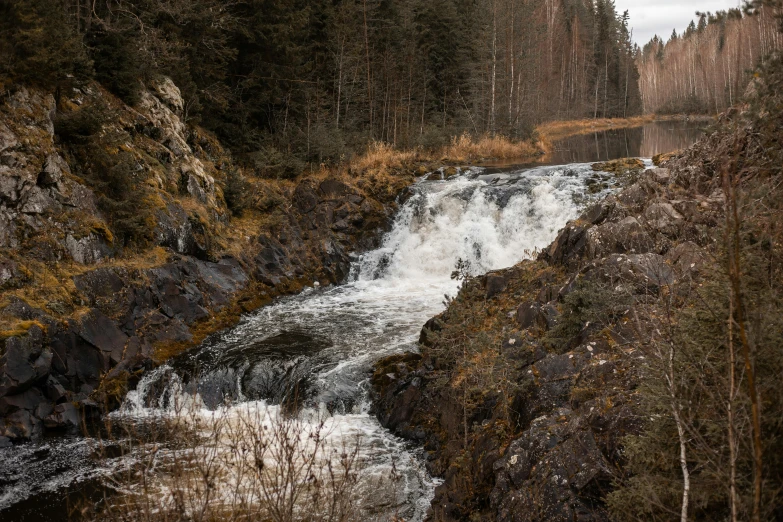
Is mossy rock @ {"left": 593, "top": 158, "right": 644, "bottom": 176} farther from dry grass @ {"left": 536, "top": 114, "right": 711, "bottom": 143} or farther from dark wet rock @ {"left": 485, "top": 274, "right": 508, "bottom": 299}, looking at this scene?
dry grass @ {"left": 536, "top": 114, "right": 711, "bottom": 143}

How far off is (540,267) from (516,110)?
22.0 metres

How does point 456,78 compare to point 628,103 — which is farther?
point 628,103

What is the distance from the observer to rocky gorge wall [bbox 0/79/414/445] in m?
8.55

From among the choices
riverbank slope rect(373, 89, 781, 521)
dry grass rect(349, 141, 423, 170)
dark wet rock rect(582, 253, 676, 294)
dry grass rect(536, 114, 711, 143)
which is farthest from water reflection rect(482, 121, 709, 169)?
dark wet rock rect(582, 253, 676, 294)

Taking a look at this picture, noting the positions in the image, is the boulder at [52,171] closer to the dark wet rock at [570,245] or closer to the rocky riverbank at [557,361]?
the rocky riverbank at [557,361]

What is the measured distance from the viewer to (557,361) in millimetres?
6551

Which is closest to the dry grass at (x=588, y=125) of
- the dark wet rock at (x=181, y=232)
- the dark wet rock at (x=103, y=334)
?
the dark wet rock at (x=181, y=232)

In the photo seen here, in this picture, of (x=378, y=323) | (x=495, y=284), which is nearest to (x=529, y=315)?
(x=495, y=284)

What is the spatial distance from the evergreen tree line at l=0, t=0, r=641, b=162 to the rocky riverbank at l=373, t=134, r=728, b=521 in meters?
9.08

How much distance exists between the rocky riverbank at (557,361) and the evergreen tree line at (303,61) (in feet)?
29.8

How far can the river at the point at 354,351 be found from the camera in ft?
21.8

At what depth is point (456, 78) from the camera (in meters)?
29.5

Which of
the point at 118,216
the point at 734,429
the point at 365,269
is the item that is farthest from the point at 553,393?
the point at 365,269

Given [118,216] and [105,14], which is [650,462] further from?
[105,14]
